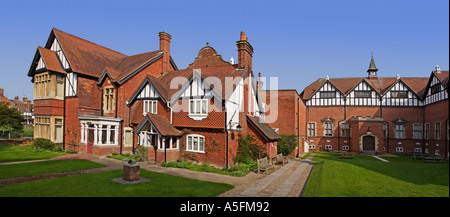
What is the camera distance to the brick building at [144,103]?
1809 cm

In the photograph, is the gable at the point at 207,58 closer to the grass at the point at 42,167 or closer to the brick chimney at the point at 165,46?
the brick chimney at the point at 165,46

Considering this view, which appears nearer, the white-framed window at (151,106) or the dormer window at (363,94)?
the white-framed window at (151,106)

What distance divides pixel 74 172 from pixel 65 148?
11984 millimetres

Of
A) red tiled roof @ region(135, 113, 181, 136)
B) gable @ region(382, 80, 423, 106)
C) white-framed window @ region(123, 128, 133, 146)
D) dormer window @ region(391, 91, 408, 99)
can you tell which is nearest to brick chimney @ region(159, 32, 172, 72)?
white-framed window @ region(123, 128, 133, 146)

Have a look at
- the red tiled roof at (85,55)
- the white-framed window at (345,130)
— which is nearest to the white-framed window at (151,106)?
the red tiled roof at (85,55)

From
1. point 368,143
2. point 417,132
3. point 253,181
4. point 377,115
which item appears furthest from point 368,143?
point 253,181

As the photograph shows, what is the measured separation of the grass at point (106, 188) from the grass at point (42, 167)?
2.62 m

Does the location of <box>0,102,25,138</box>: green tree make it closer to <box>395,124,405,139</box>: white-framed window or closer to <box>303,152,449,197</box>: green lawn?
<box>303,152,449,197</box>: green lawn

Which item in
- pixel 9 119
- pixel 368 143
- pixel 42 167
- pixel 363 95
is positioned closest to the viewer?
pixel 42 167

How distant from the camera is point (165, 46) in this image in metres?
28.0

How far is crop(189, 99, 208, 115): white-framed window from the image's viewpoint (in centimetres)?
1816

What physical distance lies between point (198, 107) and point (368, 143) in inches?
1129

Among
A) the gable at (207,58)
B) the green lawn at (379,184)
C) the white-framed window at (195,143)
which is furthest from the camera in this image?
the gable at (207,58)

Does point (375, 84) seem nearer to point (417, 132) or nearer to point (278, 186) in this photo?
point (417, 132)
